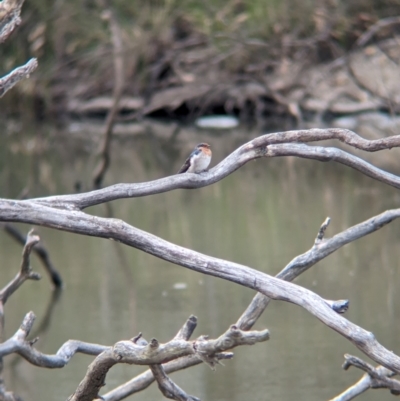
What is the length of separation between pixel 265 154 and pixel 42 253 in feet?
11.8

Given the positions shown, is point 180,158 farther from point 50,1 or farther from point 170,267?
point 50,1

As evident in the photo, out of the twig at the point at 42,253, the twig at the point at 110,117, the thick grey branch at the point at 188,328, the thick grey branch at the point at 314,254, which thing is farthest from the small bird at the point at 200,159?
the twig at the point at 110,117

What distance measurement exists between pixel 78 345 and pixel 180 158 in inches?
399

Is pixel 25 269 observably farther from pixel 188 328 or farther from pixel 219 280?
pixel 219 280

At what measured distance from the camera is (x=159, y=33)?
19094 mm

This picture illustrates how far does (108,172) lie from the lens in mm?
12367

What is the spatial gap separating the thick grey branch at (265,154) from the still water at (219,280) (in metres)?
1.86

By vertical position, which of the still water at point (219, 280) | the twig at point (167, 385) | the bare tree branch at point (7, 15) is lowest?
the still water at point (219, 280)

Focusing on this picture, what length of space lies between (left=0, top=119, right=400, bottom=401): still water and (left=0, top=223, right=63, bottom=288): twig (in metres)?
0.10

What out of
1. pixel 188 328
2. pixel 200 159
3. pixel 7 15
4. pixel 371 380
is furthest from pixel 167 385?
pixel 200 159

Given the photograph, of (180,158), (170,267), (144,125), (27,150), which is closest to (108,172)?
(180,158)

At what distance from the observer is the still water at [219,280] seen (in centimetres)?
477

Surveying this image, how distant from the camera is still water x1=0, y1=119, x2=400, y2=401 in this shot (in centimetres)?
477

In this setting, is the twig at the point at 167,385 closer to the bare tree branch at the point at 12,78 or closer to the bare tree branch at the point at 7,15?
the bare tree branch at the point at 12,78
